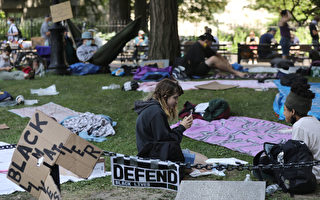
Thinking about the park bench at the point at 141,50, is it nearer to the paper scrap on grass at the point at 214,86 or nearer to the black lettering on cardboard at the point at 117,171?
the paper scrap on grass at the point at 214,86

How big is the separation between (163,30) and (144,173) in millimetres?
9704

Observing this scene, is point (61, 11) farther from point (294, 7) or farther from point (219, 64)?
point (294, 7)

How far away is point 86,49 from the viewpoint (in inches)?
539

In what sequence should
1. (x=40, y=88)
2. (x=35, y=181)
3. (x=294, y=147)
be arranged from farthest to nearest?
1. (x=40, y=88)
2. (x=294, y=147)
3. (x=35, y=181)

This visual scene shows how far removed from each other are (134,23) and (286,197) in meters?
9.89

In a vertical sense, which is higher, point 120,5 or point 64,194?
point 120,5

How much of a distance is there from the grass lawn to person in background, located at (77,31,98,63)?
3.20 ft

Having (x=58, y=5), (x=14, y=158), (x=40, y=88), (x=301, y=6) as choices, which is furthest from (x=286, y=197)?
(x=301, y=6)

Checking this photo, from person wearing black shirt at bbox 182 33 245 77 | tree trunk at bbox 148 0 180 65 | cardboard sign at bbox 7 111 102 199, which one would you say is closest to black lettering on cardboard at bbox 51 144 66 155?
cardboard sign at bbox 7 111 102 199

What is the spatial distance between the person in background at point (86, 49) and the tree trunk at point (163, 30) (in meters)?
1.70

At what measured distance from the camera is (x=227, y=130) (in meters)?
7.12

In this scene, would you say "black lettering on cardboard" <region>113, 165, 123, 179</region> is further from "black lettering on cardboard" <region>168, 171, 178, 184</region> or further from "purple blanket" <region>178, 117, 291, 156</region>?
"purple blanket" <region>178, 117, 291, 156</region>

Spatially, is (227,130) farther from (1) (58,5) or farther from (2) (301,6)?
(2) (301,6)

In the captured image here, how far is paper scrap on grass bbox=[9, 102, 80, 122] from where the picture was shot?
8.32m
